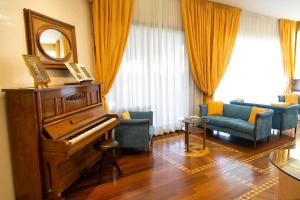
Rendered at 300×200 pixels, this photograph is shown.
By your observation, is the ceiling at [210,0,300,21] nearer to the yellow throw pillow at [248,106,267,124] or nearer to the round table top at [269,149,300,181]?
the yellow throw pillow at [248,106,267,124]

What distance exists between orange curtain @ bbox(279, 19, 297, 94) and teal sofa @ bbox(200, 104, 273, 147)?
379 cm

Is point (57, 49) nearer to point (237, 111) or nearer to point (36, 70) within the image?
point (36, 70)

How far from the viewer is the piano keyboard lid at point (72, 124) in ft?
6.95

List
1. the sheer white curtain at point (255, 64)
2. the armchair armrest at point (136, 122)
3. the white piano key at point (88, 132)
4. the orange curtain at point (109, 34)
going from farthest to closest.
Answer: the sheer white curtain at point (255, 64), the orange curtain at point (109, 34), the armchair armrest at point (136, 122), the white piano key at point (88, 132)

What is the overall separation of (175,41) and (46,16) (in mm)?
2871

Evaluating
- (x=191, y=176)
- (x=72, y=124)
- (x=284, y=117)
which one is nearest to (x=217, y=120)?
(x=284, y=117)

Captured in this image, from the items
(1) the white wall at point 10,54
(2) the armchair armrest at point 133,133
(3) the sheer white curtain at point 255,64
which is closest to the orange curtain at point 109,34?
(2) the armchair armrest at point 133,133

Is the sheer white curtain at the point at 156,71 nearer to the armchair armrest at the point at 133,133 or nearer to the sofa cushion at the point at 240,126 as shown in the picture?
the armchair armrest at the point at 133,133

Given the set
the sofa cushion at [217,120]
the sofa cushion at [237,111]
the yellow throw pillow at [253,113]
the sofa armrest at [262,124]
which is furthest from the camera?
the sofa cushion at [237,111]

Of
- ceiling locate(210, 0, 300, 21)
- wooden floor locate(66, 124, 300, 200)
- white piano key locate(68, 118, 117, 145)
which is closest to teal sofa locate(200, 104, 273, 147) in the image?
wooden floor locate(66, 124, 300, 200)

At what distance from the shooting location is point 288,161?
2.01 m

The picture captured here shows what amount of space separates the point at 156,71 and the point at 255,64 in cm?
365

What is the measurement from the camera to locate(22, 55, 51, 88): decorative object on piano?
85.6 inches

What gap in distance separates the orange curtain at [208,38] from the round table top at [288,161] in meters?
3.03
